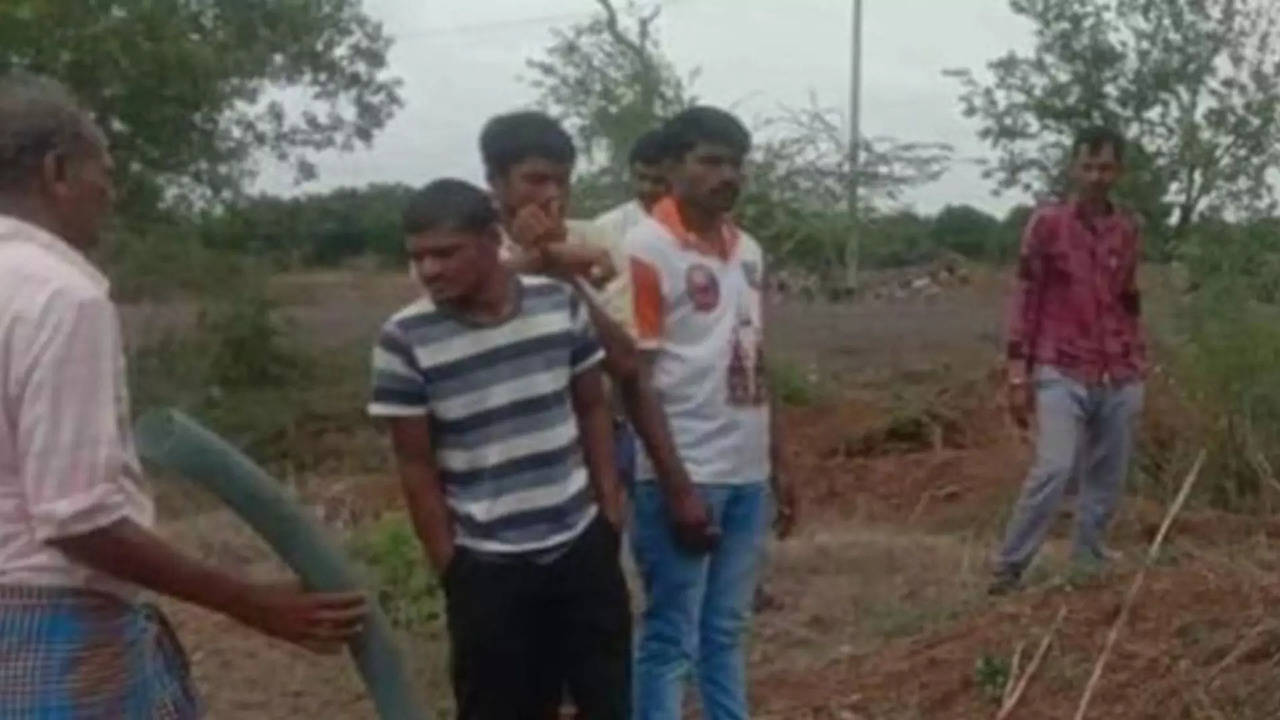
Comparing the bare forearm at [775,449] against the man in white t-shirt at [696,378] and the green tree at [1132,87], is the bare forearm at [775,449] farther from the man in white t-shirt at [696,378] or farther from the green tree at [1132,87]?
the green tree at [1132,87]

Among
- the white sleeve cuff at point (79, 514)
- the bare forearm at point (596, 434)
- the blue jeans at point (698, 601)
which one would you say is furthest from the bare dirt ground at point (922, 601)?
the white sleeve cuff at point (79, 514)

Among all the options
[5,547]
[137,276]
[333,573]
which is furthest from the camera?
[137,276]

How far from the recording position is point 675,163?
20.9 feet

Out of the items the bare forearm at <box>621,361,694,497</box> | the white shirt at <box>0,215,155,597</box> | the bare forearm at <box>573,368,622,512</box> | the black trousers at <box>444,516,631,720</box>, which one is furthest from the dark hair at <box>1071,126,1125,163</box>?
the white shirt at <box>0,215,155,597</box>

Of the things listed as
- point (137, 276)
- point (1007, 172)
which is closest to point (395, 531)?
point (137, 276)

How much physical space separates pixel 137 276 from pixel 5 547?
13600 mm

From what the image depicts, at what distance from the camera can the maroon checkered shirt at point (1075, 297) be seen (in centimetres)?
890

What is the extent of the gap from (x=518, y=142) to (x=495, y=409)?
77cm

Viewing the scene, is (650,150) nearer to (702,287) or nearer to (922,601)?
(702,287)

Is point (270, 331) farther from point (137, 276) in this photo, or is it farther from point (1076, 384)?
point (1076, 384)

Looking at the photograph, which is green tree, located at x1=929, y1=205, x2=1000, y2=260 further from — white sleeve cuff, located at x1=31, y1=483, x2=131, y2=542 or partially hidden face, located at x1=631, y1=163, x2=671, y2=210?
white sleeve cuff, located at x1=31, y1=483, x2=131, y2=542

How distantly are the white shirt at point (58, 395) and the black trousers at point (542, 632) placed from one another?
149 centimetres

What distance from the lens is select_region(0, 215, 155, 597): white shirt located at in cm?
381

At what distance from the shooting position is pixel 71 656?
4070 mm
